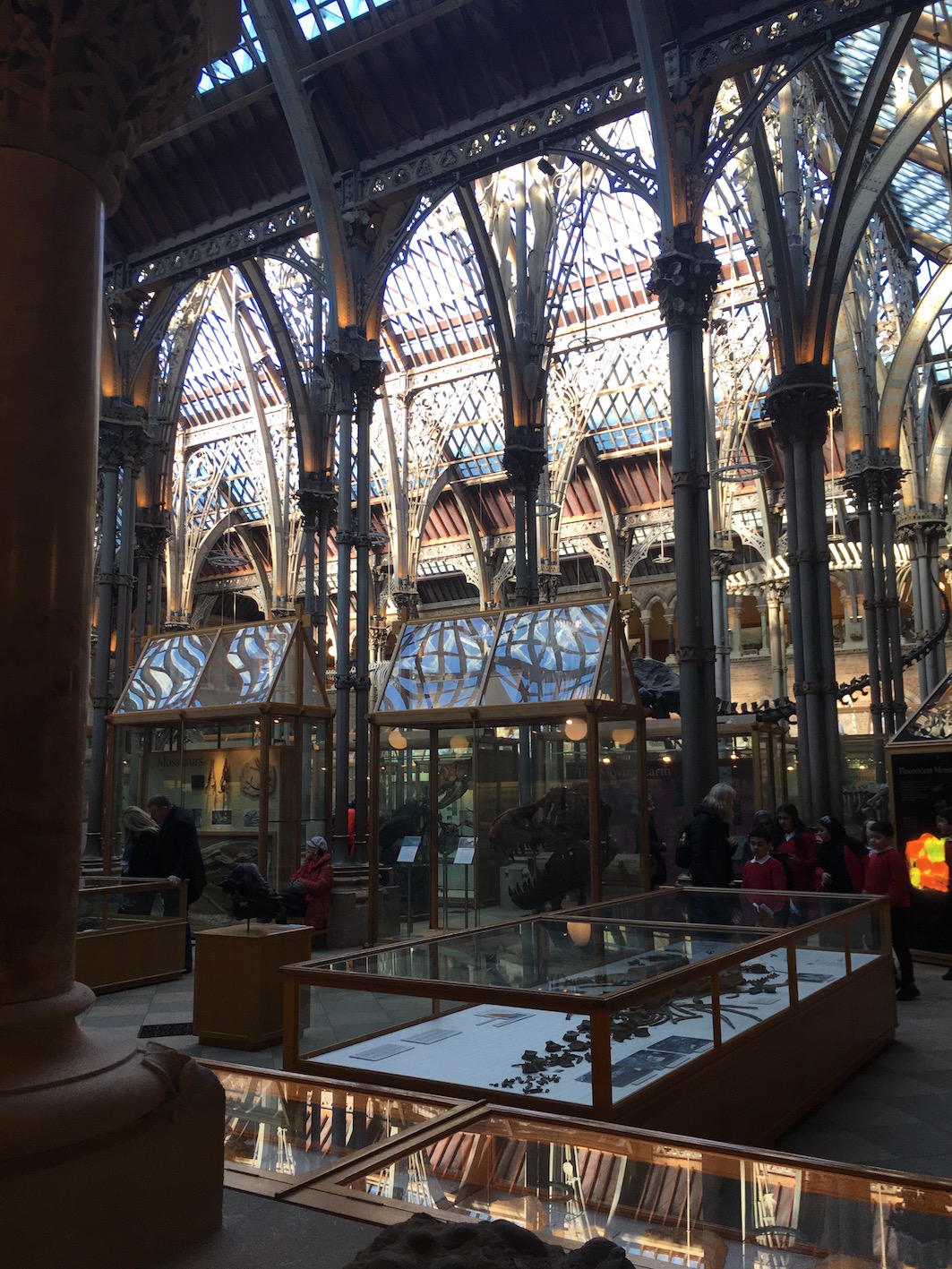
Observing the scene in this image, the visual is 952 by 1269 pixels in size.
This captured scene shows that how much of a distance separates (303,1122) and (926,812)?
8.20 m

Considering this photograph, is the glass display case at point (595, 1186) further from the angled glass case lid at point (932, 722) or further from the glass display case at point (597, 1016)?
the angled glass case lid at point (932, 722)

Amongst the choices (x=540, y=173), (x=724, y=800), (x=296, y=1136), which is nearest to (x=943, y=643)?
(x=540, y=173)

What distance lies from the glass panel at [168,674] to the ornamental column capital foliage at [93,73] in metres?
9.25

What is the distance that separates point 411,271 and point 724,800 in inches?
1026

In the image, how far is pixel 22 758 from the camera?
2.38m

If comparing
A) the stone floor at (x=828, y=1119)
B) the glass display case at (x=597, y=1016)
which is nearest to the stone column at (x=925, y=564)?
the stone floor at (x=828, y=1119)

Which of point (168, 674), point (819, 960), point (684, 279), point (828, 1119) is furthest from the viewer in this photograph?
point (168, 674)

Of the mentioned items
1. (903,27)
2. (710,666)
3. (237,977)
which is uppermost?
(903,27)

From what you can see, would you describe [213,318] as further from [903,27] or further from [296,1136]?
[296,1136]

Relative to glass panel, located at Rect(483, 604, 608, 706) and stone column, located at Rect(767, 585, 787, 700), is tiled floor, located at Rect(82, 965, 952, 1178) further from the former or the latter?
stone column, located at Rect(767, 585, 787, 700)

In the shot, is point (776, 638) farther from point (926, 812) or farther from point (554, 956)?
point (554, 956)

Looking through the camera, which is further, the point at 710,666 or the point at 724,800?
the point at 710,666

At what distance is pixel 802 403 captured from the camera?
14641 millimetres

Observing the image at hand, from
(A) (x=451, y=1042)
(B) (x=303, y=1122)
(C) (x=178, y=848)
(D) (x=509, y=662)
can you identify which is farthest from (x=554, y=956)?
(C) (x=178, y=848)
